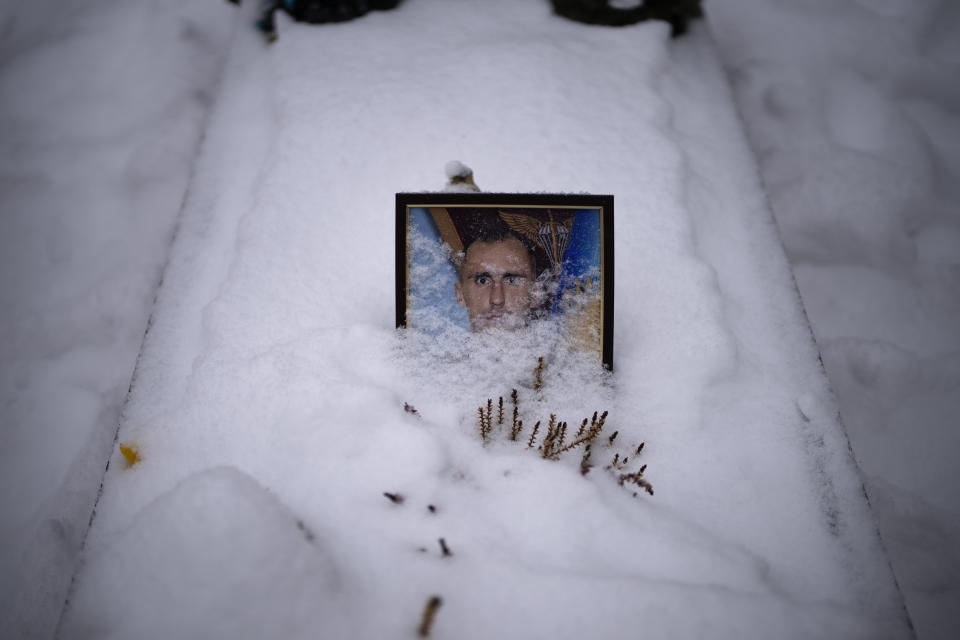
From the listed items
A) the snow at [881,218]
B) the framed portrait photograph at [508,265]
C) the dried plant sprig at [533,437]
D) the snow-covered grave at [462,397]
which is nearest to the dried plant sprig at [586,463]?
the snow-covered grave at [462,397]

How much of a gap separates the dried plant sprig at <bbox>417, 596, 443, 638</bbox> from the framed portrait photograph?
65 cm

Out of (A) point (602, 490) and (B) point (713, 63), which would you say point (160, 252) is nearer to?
(A) point (602, 490)

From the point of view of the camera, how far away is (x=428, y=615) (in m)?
0.90

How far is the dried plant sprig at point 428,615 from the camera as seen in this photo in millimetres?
884

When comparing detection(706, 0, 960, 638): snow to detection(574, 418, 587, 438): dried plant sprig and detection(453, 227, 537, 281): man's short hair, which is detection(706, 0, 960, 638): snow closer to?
detection(574, 418, 587, 438): dried plant sprig

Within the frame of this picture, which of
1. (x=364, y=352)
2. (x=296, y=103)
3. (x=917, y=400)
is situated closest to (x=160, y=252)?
(x=296, y=103)

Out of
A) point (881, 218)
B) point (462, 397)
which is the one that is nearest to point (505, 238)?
point (462, 397)

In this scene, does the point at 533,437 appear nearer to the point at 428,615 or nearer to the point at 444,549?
the point at 444,549

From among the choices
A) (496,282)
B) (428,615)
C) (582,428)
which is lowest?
(428,615)

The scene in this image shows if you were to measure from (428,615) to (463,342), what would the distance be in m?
0.65

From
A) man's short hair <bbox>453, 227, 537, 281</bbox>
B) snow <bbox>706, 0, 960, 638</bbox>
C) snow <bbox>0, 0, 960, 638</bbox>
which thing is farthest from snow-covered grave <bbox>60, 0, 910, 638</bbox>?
snow <bbox>706, 0, 960, 638</bbox>

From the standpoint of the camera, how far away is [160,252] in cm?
203

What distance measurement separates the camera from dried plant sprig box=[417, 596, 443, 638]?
0.88 metres

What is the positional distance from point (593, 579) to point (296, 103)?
1.91 m
